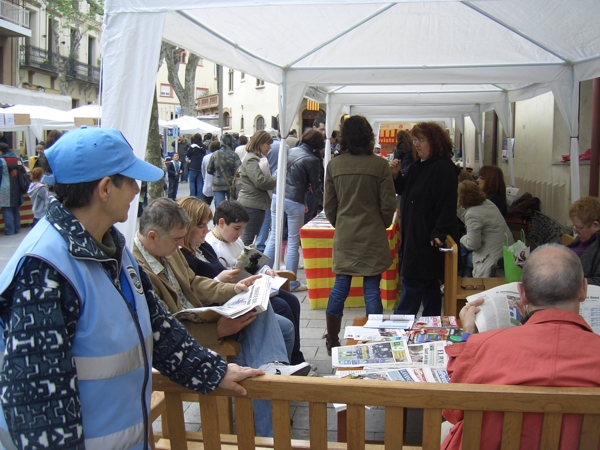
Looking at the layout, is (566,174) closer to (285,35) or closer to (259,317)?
(285,35)

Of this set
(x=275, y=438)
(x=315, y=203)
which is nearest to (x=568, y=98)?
(x=315, y=203)

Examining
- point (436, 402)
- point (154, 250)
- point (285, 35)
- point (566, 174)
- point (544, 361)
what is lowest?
point (436, 402)

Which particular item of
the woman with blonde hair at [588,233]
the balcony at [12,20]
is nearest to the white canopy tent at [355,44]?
the woman with blonde hair at [588,233]

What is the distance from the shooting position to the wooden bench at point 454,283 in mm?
4207

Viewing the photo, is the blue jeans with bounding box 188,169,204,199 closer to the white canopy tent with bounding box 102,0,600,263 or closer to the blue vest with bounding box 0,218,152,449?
the white canopy tent with bounding box 102,0,600,263

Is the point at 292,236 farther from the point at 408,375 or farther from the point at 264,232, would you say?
the point at 408,375

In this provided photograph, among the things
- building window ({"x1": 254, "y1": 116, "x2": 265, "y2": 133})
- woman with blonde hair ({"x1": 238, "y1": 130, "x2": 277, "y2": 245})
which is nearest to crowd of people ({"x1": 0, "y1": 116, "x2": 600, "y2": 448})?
woman with blonde hair ({"x1": 238, "y1": 130, "x2": 277, "y2": 245})

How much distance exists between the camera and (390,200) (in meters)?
4.35

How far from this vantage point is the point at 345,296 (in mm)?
4496

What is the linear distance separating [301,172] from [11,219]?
6.98 m

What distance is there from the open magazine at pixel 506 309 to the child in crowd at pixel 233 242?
4.73 ft

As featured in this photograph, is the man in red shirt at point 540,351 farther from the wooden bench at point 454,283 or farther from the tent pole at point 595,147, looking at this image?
the tent pole at point 595,147

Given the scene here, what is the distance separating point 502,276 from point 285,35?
2.85 m

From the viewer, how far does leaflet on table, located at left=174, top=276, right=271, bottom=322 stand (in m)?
2.83
